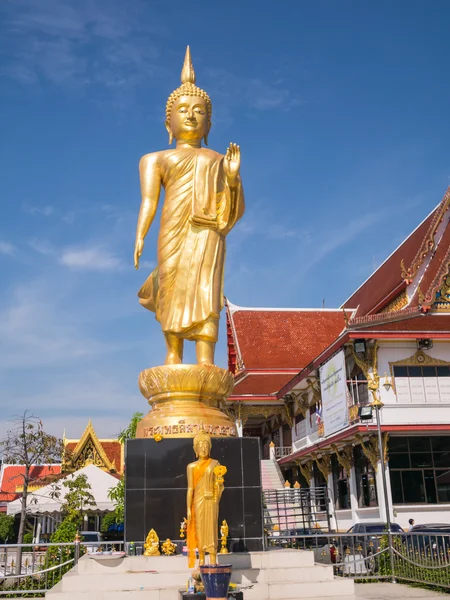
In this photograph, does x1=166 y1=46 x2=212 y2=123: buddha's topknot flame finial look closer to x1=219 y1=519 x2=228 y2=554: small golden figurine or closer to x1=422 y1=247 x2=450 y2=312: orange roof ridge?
x1=219 y1=519 x2=228 y2=554: small golden figurine

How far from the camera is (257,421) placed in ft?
95.9

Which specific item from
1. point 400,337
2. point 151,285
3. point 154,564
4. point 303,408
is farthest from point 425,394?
point 154,564

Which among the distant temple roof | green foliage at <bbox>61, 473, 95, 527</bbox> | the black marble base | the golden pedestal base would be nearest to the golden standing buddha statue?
the golden pedestal base

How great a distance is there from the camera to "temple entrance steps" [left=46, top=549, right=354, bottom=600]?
6953 mm

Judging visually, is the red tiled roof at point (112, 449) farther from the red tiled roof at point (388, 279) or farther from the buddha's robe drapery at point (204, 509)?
the buddha's robe drapery at point (204, 509)

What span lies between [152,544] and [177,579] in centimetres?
63

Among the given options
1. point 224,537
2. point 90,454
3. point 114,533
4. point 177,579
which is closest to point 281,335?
point 114,533

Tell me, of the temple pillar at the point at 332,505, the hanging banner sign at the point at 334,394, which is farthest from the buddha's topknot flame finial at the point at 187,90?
the temple pillar at the point at 332,505

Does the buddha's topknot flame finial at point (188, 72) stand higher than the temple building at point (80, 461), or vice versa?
the buddha's topknot flame finial at point (188, 72)

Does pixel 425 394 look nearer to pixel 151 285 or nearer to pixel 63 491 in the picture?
pixel 151 285

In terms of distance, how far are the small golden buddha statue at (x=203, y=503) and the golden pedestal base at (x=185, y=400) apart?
1.62 metres

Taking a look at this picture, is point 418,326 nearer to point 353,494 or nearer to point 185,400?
point 353,494

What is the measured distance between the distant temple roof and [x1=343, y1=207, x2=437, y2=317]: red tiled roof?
1794 millimetres

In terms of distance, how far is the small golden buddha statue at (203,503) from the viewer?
6.31m
